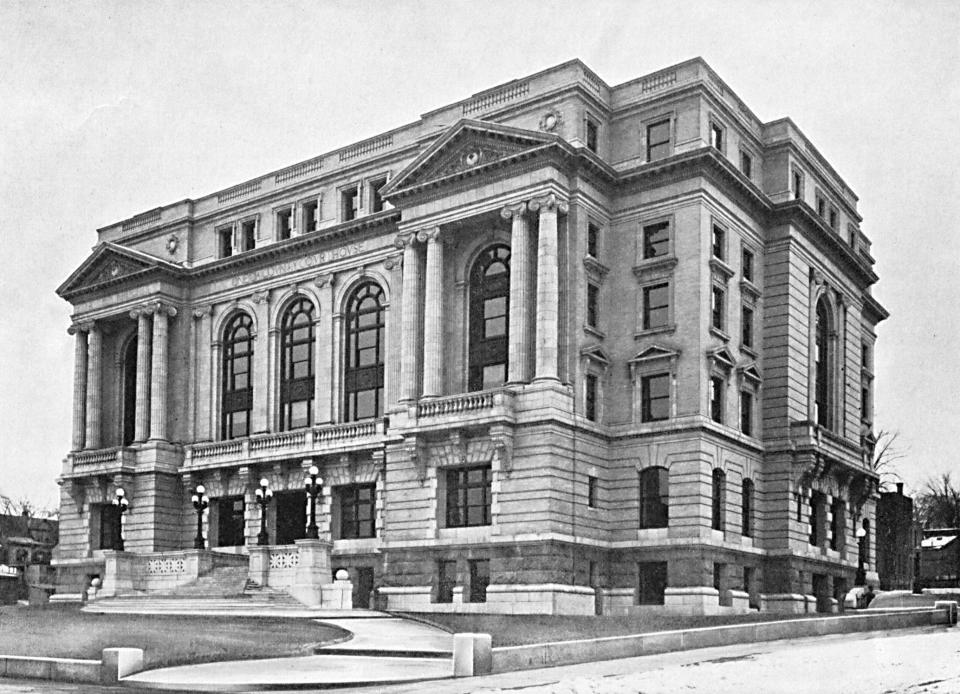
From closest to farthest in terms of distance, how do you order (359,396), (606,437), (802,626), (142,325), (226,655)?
(226,655)
(802,626)
(606,437)
(359,396)
(142,325)

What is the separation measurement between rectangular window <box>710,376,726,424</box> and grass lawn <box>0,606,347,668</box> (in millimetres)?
20229

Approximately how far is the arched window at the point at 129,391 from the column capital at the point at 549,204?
3022 cm

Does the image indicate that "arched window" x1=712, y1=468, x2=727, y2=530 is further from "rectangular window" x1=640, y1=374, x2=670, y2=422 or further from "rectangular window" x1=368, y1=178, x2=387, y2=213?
"rectangular window" x1=368, y1=178, x2=387, y2=213

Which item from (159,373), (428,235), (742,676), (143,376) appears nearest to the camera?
(742,676)

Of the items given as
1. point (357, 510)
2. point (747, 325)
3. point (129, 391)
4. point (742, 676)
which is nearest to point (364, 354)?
point (357, 510)

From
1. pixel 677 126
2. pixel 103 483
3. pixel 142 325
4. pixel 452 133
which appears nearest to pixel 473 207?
pixel 452 133

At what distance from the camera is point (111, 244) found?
2884 inches

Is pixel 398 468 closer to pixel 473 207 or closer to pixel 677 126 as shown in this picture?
pixel 473 207

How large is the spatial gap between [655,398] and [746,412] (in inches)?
211

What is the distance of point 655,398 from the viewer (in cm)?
5547

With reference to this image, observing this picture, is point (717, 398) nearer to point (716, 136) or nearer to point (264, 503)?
point (716, 136)

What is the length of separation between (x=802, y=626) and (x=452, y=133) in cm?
2773

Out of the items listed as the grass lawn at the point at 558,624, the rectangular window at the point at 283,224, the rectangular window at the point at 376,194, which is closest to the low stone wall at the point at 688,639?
the grass lawn at the point at 558,624

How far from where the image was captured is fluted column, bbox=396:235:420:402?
58.1m
